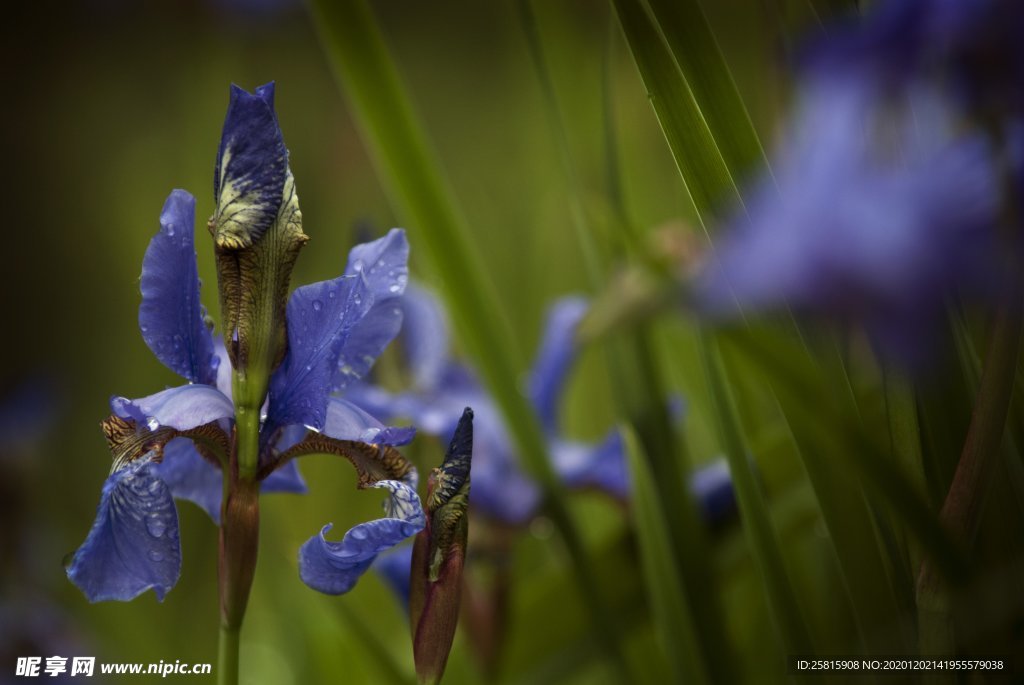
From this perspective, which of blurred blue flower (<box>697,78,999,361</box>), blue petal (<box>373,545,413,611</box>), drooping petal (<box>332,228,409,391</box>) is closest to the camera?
blurred blue flower (<box>697,78,999,361</box>)

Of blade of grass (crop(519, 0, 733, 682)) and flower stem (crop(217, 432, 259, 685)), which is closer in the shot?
flower stem (crop(217, 432, 259, 685))

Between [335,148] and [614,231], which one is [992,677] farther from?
[335,148]

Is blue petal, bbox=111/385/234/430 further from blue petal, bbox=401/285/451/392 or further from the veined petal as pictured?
blue petal, bbox=401/285/451/392

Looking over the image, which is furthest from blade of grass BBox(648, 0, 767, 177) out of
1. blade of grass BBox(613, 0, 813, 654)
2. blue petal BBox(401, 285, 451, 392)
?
blue petal BBox(401, 285, 451, 392)

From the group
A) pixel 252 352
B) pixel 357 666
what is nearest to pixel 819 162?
pixel 252 352

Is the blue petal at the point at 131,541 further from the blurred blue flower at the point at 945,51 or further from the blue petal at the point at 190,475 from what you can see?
the blurred blue flower at the point at 945,51

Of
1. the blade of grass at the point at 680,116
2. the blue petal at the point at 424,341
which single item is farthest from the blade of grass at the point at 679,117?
the blue petal at the point at 424,341
